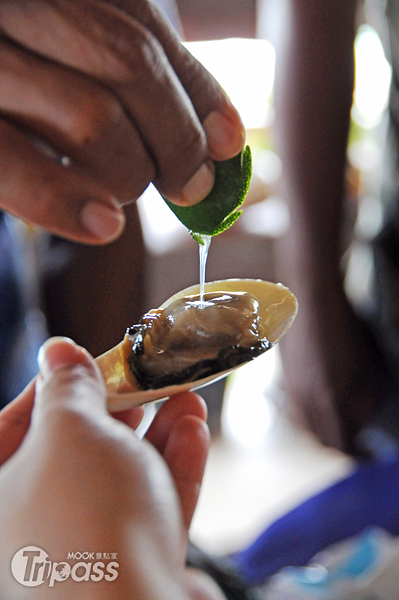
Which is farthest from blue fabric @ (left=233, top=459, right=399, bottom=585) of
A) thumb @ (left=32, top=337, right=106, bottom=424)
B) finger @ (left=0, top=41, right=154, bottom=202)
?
finger @ (left=0, top=41, right=154, bottom=202)

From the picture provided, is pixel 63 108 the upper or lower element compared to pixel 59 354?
upper

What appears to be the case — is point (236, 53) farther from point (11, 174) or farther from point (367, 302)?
point (367, 302)

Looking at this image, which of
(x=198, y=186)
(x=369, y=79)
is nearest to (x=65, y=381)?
(x=198, y=186)

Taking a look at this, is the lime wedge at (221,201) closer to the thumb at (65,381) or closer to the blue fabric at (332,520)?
the thumb at (65,381)

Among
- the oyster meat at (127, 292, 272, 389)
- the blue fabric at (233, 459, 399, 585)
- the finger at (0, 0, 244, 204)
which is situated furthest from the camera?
the blue fabric at (233, 459, 399, 585)

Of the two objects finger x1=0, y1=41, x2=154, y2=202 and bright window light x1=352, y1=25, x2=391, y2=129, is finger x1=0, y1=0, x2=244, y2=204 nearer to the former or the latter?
finger x1=0, y1=41, x2=154, y2=202

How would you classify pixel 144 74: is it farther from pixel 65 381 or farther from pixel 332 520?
pixel 332 520
